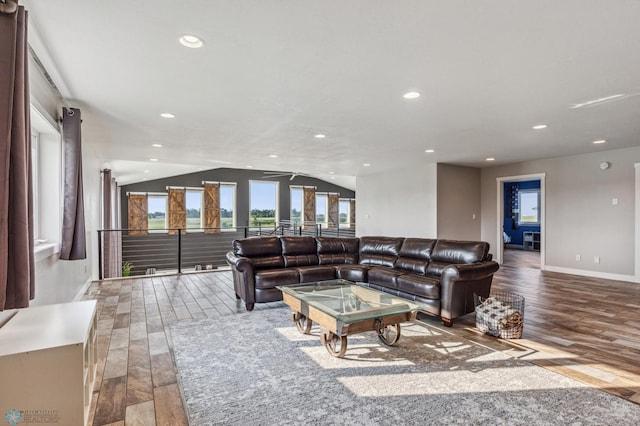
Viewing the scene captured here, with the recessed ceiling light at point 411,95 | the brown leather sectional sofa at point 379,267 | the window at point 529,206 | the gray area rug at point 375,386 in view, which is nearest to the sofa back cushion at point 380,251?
the brown leather sectional sofa at point 379,267

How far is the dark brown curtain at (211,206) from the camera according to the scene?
11906mm

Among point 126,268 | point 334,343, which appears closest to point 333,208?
point 126,268

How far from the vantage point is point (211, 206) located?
39.4 ft

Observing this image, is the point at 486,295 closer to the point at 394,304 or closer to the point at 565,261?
the point at 394,304

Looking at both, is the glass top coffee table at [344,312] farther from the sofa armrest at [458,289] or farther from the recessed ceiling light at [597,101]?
the recessed ceiling light at [597,101]

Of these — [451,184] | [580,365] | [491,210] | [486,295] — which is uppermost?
[451,184]

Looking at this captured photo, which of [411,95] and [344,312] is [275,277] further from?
[411,95]

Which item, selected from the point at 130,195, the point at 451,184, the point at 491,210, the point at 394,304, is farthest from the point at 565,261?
the point at 130,195

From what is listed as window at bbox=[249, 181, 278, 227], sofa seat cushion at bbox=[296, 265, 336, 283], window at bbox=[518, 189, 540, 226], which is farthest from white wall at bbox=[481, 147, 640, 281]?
window at bbox=[249, 181, 278, 227]

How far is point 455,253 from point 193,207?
9968mm

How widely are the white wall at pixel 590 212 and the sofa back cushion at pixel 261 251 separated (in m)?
5.94

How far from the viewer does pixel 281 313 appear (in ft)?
13.4

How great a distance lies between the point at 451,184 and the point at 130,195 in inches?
400

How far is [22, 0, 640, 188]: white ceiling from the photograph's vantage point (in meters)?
1.97
